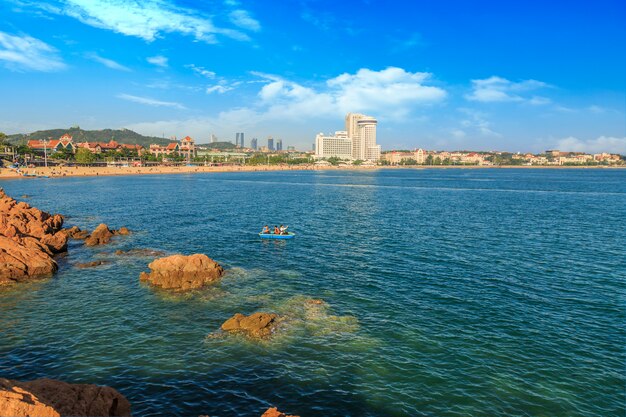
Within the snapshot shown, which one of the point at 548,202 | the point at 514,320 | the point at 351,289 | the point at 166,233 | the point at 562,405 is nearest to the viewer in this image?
the point at 562,405

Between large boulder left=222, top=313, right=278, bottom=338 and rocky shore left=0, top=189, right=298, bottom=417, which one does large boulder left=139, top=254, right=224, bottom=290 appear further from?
large boulder left=222, top=313, right=278, bottom=338

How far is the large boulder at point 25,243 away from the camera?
3862cm

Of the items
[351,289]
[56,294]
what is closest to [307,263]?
[351,289]

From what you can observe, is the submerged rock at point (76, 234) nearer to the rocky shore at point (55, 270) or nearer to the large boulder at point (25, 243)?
the rocky shore at point (55, 270)

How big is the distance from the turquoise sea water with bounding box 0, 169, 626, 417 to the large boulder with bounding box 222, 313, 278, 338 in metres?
1.25

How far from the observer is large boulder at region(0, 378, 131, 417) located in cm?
1169

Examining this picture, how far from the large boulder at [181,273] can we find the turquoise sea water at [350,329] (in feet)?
5.17

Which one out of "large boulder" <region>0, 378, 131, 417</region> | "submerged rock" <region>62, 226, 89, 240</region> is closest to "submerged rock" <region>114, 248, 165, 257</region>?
"submerged rock" <region>62, 226, 89, 240</region>

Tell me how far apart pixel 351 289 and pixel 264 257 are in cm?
1536

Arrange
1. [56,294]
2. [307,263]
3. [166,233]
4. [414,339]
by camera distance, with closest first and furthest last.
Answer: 1. [414,339]
2. [56,294]
3. [307,263]
4. [166,233]

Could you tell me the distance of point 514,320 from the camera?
30.8m

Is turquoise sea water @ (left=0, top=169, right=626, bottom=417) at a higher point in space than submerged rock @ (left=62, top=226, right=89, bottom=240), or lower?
lower

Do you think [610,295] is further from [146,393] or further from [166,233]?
[166,233]

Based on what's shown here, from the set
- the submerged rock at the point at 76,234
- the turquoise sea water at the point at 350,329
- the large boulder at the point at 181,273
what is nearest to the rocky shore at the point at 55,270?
the large boulder at the point at 181,273
